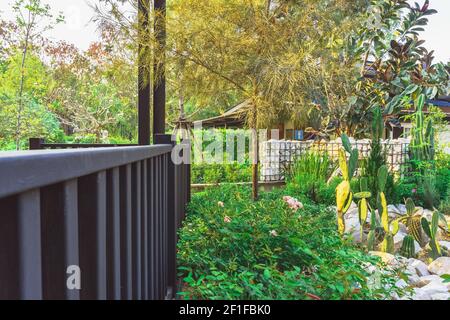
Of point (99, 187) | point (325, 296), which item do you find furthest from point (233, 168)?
point (99, 187)

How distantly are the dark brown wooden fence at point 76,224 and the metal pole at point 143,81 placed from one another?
231 cm

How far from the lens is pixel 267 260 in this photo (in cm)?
237

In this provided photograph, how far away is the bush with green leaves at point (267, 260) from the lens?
1.71 m

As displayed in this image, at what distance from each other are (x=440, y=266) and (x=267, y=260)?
2.12m

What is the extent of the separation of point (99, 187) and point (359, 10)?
22.1ft

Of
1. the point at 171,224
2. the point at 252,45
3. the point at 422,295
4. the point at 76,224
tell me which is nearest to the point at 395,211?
the point at 252,45

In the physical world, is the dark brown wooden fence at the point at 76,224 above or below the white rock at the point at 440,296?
above

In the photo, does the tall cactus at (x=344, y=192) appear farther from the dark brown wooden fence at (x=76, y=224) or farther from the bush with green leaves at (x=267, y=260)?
the dark brown wooden fence at (x=76, y=224)

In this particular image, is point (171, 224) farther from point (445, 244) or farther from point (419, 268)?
point (445, 244)

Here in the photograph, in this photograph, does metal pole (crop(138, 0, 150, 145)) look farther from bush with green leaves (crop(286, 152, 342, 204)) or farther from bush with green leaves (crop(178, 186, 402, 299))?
bush with green leaves (crop(286, 152, 342, 204))

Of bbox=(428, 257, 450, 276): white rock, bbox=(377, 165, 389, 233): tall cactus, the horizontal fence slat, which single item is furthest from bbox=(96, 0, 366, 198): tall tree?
the horizontal fence slat

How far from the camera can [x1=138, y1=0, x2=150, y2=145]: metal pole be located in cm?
389

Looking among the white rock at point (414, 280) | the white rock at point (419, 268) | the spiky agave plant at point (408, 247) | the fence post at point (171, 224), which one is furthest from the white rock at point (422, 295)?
the fence post at point (171, 224)
